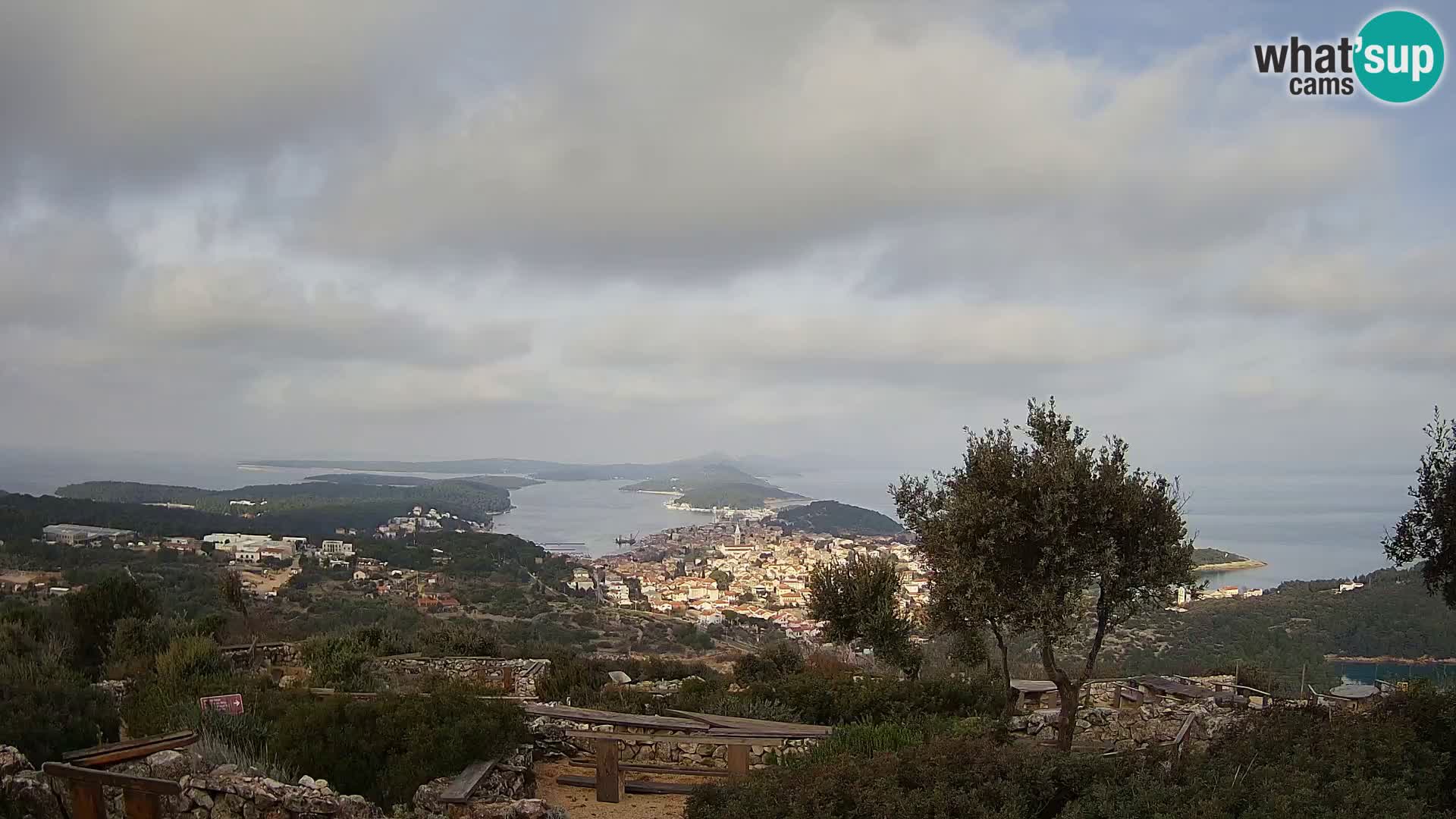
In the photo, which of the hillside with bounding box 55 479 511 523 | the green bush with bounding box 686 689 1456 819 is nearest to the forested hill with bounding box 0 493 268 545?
the hillside with bounding box 55 479 511 523

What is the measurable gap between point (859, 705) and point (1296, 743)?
4668 millimetres

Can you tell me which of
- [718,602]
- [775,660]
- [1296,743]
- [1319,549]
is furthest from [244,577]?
[1319,549]

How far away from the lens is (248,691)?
8727mm

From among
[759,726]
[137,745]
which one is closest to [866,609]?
[759,726]

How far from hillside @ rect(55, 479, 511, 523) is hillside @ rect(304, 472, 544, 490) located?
5.71 m

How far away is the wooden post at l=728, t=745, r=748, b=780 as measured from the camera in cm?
780

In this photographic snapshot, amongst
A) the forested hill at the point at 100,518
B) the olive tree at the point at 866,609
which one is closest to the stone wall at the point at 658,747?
the olive tree at the point at 866,609

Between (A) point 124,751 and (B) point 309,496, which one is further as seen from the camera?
(B) point 309,496

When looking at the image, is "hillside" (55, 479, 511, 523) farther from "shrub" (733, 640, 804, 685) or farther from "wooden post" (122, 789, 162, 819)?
"wooden post" (122, 789, 162, 819)

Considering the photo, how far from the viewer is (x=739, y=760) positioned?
789 centimetres

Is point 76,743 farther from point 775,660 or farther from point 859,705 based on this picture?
point 775,660

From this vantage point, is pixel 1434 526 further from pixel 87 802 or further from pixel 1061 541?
pixel 87 802

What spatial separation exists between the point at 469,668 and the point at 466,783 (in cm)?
876

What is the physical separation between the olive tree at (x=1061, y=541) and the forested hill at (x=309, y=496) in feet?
186
